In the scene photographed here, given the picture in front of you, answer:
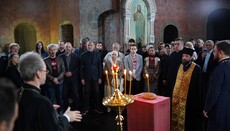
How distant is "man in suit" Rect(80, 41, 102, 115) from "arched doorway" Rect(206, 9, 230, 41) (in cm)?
986

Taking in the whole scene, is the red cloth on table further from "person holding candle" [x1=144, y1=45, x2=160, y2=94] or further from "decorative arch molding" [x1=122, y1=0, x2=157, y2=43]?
"decorative arch molding" [x1=122, y1=0, x2=157, y2=43]

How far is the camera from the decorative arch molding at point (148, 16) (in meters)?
11.5

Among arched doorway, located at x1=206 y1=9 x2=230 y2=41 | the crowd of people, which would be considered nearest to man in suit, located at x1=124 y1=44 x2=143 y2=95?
the crowd of people

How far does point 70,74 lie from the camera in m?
5.86

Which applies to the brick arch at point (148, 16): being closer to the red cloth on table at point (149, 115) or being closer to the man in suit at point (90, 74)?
the man in suit at point (90, 74)

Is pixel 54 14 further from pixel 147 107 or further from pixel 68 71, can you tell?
pixel 147 107

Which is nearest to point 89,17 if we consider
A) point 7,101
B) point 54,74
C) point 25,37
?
point 25,37

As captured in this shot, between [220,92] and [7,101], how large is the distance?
2.99 meters

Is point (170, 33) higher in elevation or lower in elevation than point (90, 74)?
higher

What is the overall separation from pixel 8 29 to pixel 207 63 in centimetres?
1162

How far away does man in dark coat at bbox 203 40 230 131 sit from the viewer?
337 centimetres

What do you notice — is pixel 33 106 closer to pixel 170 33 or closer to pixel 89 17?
pixel 89 17

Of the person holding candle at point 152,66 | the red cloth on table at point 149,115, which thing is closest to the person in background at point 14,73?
the red cloth on table at point 149,115

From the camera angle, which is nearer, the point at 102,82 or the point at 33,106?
the point at 33,106
